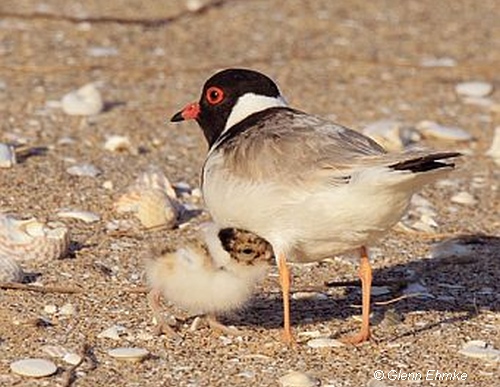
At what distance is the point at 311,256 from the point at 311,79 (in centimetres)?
405

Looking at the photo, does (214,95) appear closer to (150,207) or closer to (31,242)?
(150,207)

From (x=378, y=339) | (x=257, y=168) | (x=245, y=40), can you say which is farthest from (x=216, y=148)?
(x=245, y=40)

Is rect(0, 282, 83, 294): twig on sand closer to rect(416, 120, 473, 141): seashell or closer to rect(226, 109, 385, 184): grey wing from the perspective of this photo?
rect(226, 109, 385, 184): grey wing

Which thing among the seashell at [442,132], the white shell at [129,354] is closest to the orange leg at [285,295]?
the white shell at [129,354]

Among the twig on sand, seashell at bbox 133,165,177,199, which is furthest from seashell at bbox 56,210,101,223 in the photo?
the twig on sand

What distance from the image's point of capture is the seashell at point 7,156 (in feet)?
22.2

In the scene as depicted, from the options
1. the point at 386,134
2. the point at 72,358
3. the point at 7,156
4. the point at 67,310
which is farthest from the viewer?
the point at 386,134

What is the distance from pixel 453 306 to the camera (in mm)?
5480

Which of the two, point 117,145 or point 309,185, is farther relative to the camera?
point 117,145

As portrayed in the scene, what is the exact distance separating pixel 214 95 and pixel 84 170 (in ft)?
4.58

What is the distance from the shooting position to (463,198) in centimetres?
695

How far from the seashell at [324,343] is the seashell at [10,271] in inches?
46.7

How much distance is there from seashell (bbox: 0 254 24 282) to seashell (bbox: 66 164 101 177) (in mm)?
1435

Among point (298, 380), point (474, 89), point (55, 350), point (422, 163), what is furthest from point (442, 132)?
point (55, 350)
